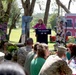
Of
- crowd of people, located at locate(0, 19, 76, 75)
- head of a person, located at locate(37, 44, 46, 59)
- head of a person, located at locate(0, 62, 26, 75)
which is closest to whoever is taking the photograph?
head of a person, located at locate(0, 62, 26, 75)

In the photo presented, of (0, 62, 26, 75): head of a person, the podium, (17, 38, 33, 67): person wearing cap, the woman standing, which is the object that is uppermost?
(0, 62, 26, 75): head of a person

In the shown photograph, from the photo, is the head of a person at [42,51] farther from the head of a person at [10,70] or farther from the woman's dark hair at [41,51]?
the head of a person at [10,70]

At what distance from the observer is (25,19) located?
15570mm

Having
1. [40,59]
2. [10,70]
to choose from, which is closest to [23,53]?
[40,59]

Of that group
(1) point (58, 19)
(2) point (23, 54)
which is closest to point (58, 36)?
(1) point (58, 19)

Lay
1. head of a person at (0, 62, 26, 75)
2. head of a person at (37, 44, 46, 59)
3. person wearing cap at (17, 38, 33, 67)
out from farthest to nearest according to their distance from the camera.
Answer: person wearing cap at (17, 38, 33, 67) < head of a person at (37, 44, 46, 59) < head of a person at (0, 62, 26, 75)

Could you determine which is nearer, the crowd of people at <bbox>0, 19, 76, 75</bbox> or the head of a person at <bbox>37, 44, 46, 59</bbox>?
the crowd of people at <bbox>0, 19, 76, 75</bbox>

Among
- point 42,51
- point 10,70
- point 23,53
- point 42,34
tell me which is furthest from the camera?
point 42,34

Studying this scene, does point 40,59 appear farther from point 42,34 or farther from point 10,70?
point 42,34

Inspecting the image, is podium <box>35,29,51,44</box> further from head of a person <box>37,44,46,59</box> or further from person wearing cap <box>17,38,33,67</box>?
head of a person <box>37,44,46,59</box>

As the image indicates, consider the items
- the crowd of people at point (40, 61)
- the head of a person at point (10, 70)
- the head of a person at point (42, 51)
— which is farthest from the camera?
the head of a person at point (42, 51)

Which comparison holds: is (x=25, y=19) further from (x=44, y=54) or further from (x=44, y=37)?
(x=44, y=54)

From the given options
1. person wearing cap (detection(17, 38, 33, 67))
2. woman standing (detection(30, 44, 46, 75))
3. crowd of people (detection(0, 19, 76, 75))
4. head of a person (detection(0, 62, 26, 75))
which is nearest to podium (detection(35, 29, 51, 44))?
crowd of people (detection(0, 19, 76, 75))

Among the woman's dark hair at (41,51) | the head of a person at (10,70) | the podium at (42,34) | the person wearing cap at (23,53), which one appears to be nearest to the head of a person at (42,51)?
the woman's dark hair at (41,51)
